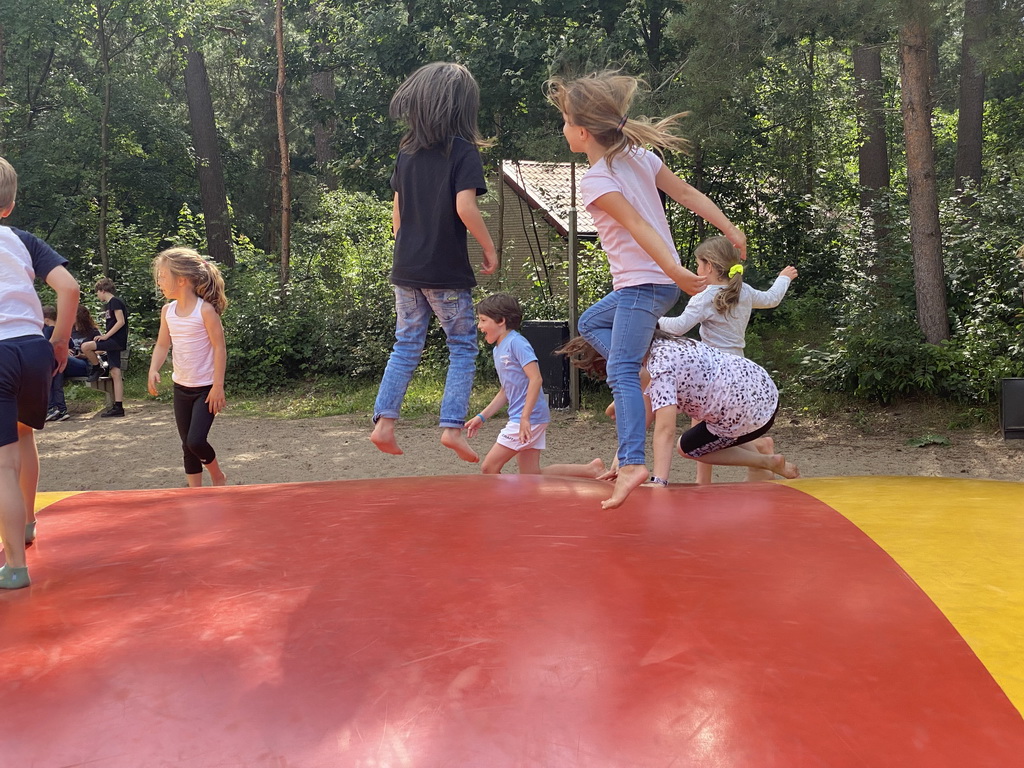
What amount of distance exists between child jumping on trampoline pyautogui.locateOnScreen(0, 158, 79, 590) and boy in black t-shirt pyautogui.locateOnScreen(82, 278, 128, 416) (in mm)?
9060

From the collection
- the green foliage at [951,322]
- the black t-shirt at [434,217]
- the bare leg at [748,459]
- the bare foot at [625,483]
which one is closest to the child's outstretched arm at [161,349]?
the black t-shirt at [434,217]

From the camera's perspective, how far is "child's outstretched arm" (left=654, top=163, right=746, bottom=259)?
3.79 m

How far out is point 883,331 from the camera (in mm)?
10289

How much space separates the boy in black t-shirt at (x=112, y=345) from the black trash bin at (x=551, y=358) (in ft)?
16.9

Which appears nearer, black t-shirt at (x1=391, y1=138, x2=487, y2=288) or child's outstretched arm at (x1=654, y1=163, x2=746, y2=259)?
child's outstretched arm at (x1=654, y1=163, x2=746, y2=259)

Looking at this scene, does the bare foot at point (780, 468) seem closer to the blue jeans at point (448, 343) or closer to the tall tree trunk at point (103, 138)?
the blue jeans at point (448, 343)

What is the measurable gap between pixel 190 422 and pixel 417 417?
5.79 meters

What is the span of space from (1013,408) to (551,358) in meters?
4.72

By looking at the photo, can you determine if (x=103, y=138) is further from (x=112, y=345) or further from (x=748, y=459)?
(x=748, y=459)

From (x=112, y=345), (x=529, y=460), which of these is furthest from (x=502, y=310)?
(x=112, y=345)

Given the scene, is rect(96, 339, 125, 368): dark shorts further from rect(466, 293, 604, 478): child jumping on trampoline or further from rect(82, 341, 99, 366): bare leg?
rect(466, 293, 604, 478): child jumping on trampoline

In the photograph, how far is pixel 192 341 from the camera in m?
5.38

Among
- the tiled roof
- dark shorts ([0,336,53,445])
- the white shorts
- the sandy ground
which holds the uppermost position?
the tiled roof

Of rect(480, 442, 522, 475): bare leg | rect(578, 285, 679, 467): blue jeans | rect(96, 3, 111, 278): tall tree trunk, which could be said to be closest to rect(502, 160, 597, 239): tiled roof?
rect(96, 3, 111, 278): tall tree trunk
